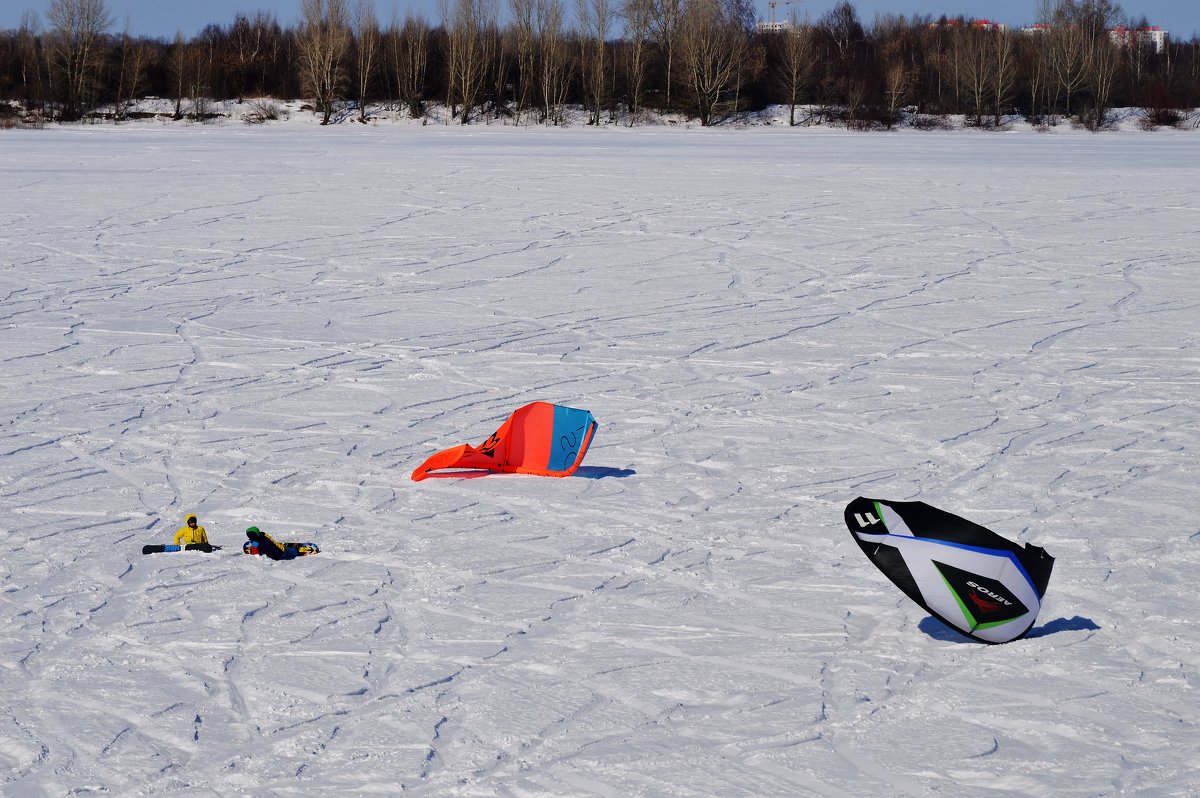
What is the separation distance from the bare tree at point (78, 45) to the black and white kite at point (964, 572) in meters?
38.3

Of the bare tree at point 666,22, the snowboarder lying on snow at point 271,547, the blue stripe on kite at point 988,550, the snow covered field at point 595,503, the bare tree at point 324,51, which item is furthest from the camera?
the bare tree at point 666,22

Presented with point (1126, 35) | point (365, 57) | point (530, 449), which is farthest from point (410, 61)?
point (530, 449)

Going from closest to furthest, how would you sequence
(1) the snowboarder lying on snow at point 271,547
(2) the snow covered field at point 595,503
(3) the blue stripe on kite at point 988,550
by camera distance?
1. (2) the snow covered field at point 595,503
2. (3) the blue stripe on kite at point 988,550
3. (1) the snowboarder lying on snow at point 271,547

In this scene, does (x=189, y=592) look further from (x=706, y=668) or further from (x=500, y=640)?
(x=706, y=668)

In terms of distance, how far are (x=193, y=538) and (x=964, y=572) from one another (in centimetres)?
246

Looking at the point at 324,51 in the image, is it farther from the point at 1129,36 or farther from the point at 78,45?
the point at 1129,36

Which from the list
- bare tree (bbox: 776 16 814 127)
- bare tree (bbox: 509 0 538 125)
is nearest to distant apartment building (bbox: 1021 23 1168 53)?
bare tree (bbox: 776 16 814 127)

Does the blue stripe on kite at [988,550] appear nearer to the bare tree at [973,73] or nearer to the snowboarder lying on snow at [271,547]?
the snowboarder lying on snow at [271,547]

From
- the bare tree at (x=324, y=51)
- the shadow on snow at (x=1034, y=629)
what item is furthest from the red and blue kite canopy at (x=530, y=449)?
the bare tree at (x=324, y=51)

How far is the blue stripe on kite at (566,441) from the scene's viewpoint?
5289 mm

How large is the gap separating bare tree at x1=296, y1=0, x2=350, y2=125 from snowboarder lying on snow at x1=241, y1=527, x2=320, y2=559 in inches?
1281

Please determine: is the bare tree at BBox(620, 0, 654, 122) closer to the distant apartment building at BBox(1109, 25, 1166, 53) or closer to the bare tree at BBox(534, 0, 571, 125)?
the bare tree at BBox(534, 0, 571, 125)

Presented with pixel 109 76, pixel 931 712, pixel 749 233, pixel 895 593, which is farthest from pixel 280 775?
pixel 109 76

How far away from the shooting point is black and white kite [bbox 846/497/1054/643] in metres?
3.41
